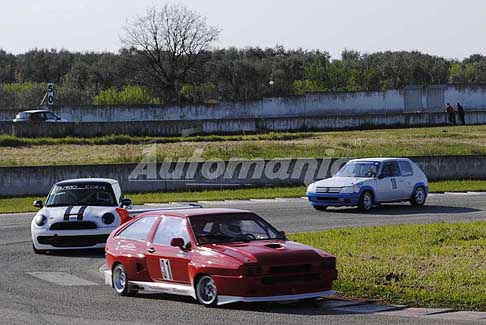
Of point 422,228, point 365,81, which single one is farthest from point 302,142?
point 365,81

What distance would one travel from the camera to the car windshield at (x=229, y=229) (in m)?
13.7

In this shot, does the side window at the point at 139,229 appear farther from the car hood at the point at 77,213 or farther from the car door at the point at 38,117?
the car door at the point at 38,117

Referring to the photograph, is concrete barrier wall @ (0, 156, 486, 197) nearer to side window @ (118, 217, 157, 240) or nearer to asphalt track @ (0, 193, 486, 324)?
asphalt track @ (0, 193, 486, 324)

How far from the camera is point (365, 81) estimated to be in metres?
102

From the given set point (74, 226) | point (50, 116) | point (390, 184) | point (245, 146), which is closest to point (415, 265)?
point (74, 226)

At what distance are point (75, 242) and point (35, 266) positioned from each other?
186 cm

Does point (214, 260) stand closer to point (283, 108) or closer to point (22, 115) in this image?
point (22, 115)

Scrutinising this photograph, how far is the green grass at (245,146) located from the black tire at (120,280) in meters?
26.3

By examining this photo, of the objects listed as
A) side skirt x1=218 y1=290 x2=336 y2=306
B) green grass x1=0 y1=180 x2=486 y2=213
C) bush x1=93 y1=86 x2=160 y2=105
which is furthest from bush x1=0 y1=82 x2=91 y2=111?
side skirt x1=218 y1=290 x2=336 y2=306

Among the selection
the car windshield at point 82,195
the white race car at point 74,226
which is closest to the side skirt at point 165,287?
the white race car at point 74,226

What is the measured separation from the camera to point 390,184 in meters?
29.0

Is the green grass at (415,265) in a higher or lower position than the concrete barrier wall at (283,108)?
lower

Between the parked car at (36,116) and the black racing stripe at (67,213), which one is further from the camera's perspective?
the parked car at (36,116)

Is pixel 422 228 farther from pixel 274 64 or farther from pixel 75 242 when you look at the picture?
pixel 274 64
